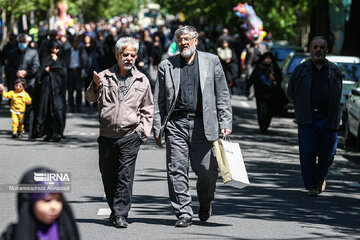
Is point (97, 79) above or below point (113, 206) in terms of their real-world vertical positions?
above

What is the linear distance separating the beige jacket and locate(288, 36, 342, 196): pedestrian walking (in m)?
2.70

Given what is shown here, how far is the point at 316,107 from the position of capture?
36.1ft

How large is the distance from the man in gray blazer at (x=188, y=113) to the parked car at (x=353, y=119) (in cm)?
773

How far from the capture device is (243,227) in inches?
348

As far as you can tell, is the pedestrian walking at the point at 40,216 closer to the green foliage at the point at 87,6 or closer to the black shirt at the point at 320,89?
the black shirt at the point at 320,89

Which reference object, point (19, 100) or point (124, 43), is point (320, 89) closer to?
point (124, 43)

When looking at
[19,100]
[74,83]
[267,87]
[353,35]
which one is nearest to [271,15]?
[353,35]

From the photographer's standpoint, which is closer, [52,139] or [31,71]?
[52,139]

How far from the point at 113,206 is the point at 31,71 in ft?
31.2

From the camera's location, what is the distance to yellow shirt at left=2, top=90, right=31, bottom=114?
1702 cm

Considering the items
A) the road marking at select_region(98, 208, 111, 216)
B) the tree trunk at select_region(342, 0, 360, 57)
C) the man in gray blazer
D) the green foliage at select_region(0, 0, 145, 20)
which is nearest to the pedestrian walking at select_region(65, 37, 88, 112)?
the green foliage at select_region(0, 0, 145, 20)

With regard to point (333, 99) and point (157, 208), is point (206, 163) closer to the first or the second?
point (157, 208)

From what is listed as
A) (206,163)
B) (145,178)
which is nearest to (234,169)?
(206,163)

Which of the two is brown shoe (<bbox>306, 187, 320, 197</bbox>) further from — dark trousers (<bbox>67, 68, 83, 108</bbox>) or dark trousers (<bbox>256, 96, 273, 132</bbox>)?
dark trousers (<bbox>67, 68, 83, 108</bbox>)
